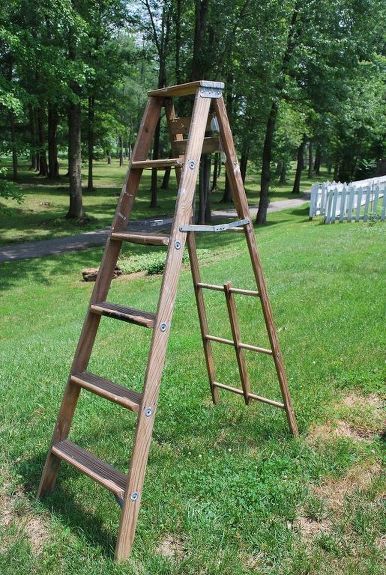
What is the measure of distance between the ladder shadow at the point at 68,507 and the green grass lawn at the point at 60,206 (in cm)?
1303

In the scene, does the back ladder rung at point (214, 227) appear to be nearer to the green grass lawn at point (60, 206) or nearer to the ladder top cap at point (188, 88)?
the ladder top cap at point (188, 88)

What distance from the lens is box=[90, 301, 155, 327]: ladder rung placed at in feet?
10.1

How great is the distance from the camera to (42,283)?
15016 millimetres

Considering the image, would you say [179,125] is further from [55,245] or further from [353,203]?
[55,245]

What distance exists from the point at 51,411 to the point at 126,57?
83.9 ft

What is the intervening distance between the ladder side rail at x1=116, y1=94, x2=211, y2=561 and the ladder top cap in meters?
0.08

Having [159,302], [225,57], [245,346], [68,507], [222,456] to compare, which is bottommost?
[68,507]

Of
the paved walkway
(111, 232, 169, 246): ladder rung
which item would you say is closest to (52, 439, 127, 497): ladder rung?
(111, 232, 169, 246): ladder rung

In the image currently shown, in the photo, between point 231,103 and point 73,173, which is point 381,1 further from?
point 73,173

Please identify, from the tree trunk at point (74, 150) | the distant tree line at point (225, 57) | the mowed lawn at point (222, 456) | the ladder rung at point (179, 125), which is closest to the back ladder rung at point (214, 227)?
the ladder rung at point (179, 125)

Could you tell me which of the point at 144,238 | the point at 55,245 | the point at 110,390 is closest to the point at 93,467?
the point at 110,390

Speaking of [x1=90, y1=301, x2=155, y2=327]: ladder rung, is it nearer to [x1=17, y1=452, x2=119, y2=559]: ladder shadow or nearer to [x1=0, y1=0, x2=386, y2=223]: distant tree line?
[x1=17, y1=452, x2=119, y2=559]: ladder shadow

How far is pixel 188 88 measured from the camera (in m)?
A: 3.39

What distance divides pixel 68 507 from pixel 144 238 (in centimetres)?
168
